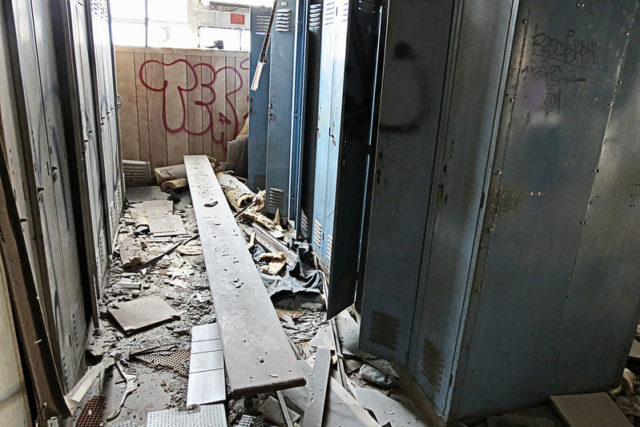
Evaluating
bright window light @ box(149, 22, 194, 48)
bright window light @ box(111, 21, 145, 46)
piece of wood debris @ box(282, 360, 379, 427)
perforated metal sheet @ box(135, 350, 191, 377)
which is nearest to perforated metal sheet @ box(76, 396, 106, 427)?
perforated metal sheet @ box(135, 350, 191, 377)

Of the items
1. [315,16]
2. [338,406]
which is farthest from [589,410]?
[315,16]

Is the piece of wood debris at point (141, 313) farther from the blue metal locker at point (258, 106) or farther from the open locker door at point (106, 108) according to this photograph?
the blue metal locker at point (258, 106)

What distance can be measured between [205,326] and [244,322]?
42cm

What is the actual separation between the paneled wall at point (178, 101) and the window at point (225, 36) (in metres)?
4.24

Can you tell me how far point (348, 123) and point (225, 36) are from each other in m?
8.83

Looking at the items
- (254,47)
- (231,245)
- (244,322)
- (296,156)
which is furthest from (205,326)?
(254,47)

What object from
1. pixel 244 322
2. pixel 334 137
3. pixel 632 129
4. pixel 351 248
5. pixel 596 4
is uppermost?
pixel 596 4

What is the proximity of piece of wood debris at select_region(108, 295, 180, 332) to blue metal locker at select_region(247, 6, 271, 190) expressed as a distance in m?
2.49

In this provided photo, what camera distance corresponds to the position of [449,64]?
195 centimetres

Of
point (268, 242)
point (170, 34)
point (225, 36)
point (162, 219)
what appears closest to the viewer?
point (268, 242)

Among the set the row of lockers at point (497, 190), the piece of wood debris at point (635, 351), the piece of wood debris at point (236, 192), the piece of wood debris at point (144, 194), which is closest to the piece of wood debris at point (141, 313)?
the row of lockers at point (497, 190)

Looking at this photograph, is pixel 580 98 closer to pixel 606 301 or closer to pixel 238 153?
pixel 606 301

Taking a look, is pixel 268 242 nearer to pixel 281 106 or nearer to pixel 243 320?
pixel 281 106

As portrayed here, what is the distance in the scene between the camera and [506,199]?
1.81 m
